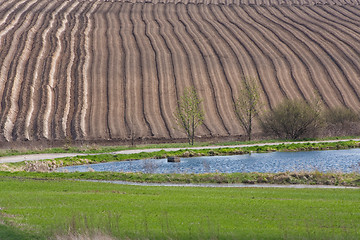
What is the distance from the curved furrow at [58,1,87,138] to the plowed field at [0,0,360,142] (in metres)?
0.18

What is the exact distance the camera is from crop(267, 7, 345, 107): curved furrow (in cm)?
8125

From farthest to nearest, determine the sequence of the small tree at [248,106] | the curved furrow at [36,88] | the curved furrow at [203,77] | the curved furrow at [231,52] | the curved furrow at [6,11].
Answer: the curved furrow at [6,11] → the curved furrow at [231,52] → the curved furrow at [203,77] → the curved furrow at [36,88] → the small tree at [248,106]

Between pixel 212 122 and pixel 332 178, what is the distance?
41869 millimetres

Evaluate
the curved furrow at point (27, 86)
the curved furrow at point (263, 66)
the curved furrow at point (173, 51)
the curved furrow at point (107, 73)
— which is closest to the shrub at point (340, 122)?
the curved furrow at point (263, 66)

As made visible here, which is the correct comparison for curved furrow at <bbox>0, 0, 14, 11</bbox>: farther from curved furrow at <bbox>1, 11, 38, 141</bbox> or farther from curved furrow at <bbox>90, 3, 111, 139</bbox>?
curved furrow at <bbox>90, 3, 111, 139</bbox>

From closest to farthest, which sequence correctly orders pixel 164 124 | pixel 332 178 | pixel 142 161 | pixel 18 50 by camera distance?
pixel 332 178 → pixel 142 161 → pixel 164 124 → pixel 18 50

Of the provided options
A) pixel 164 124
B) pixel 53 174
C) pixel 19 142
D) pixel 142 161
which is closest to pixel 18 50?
pixel 19 142

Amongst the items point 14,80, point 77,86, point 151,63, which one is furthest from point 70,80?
point 151,63

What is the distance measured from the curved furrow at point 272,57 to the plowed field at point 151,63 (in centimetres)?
18

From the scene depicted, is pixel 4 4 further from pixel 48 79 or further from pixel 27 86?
pixel 27 86

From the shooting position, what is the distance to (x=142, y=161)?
1652 inches

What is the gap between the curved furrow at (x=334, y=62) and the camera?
78775mm

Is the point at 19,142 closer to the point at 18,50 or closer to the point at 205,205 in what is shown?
the point at 18,50

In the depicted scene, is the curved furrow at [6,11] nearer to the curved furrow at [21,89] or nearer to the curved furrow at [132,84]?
the curved furrow at [21,89]
